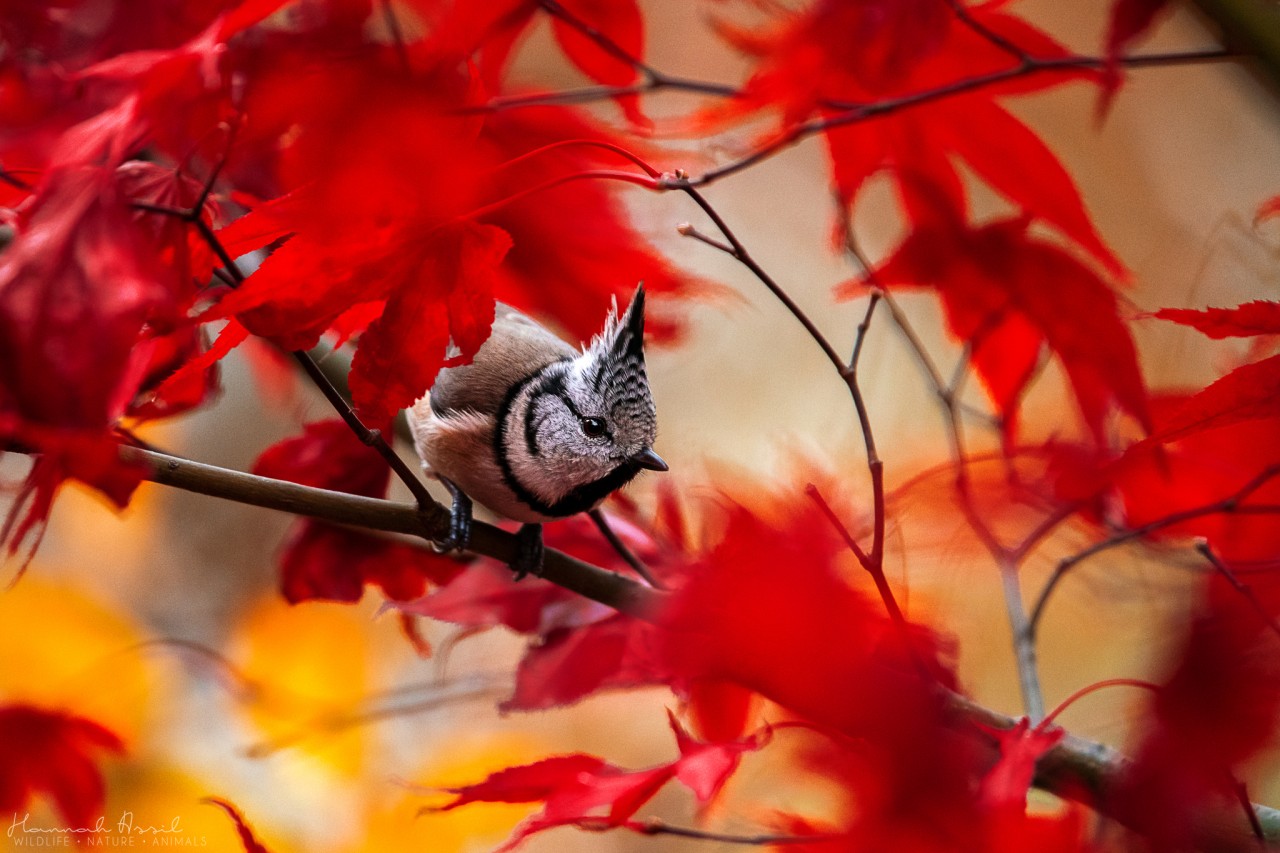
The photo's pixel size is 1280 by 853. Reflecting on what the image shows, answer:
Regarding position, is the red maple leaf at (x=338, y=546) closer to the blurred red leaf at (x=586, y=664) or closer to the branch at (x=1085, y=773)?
the blurred red leaf at (x=586, y=664)

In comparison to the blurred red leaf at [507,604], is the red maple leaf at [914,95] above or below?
above

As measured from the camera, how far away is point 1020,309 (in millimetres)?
697

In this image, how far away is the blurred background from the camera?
4.87 feet

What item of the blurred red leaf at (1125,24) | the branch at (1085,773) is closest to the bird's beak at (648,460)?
the branch at (1085,773)

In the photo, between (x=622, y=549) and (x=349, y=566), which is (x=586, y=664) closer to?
(x=622, y=549)

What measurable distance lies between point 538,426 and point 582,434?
0.17 feet

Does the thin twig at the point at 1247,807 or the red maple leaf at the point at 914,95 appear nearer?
the thin twig at the point at 1247,807

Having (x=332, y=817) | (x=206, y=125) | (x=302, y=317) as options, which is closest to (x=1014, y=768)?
(x=302, y=317)

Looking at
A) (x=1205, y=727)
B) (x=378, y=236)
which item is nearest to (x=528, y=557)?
(x=378, y=236)

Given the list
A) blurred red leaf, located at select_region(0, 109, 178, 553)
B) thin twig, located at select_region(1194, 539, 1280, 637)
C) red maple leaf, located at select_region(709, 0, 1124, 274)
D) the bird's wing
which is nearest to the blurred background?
the bird's wing

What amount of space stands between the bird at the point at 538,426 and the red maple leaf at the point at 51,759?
357 mm

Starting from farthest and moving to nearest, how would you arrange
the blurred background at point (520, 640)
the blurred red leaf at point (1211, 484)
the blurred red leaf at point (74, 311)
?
the blurred background at point (520, 640), the blurred red leaf at point (1211, 484), the blurred red leaf at point (74, 311)

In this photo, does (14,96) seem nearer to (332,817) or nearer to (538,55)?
(332,817)

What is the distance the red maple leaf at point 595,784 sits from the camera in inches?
20.6
